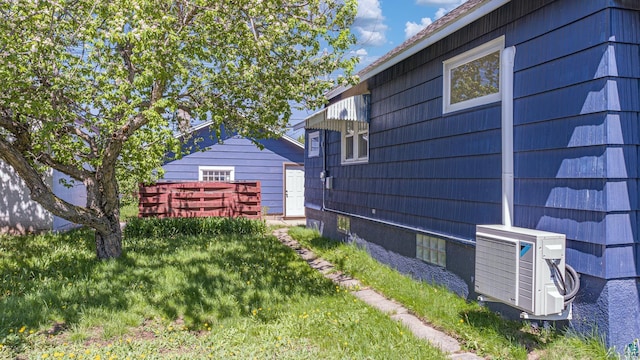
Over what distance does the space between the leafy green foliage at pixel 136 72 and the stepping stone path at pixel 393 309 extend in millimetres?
2748

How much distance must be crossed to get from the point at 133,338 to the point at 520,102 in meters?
4.65

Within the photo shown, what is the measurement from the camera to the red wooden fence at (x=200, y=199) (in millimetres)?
11602

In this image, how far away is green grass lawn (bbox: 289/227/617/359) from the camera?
3611mm

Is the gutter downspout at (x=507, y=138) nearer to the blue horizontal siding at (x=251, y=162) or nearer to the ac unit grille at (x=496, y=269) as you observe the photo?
the ac unit grille at (x=496, y=269)

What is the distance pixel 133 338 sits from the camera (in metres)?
4.15

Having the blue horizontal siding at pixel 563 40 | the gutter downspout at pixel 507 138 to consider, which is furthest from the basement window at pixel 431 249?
the blue horizontal siding at pixel 563 40

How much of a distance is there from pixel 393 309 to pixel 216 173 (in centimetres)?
1130

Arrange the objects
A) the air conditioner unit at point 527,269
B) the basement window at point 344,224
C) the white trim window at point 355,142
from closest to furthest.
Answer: the air conditioner unit at point 527,269 → the white trim window at point 355,142 → the basement window at point 344,224

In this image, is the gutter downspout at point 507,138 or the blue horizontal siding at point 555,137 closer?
the blue horizontal siding at point 555,137

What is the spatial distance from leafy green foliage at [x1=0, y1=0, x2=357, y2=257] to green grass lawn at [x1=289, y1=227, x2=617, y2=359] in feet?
10.5

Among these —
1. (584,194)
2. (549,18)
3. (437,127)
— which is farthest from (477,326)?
(549,18)

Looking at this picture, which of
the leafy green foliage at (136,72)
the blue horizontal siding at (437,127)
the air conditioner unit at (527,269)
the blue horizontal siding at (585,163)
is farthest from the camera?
the leafy green foliage at (136,72)

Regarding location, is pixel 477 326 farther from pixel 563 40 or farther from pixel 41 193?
pixel 41 193

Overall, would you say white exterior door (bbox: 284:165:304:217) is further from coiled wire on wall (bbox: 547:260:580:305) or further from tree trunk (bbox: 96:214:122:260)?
coiled wire on wall (bbox: 547:260:580:305)
